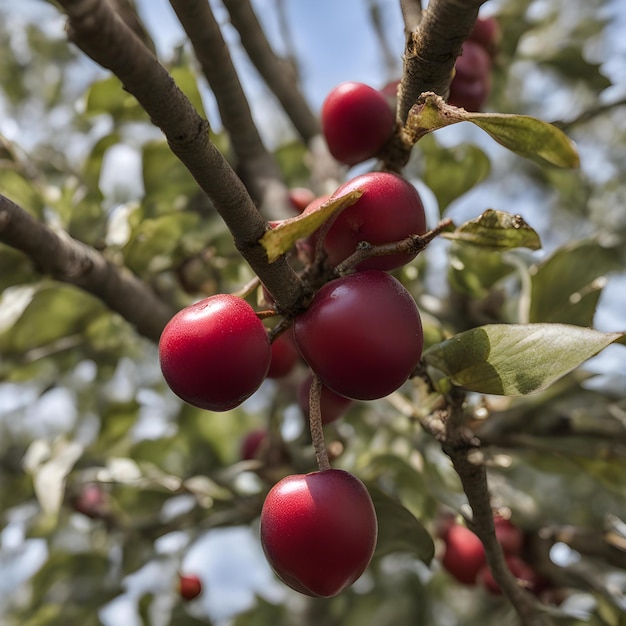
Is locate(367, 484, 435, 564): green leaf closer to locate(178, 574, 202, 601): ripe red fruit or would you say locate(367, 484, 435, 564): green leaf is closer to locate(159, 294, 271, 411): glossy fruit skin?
locate(159, 294, 271, 411): glossy fruit skin

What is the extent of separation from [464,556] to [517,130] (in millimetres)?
907

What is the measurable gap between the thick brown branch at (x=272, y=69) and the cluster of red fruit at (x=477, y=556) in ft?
2.66

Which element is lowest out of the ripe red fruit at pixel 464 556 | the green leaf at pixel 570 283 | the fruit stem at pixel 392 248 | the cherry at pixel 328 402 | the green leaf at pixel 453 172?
the ripe red fruit at pixel 464 556

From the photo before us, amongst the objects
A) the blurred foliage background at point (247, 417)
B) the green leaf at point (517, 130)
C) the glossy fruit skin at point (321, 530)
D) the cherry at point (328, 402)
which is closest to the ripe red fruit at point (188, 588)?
the blurred foliage background at point (247, 417)

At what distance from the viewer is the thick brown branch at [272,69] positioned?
113 cm

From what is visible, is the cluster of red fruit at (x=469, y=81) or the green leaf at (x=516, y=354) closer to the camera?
the green leaf at (x=516, y=354)

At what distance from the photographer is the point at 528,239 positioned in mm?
590

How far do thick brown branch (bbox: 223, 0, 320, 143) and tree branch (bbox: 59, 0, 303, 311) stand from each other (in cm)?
72

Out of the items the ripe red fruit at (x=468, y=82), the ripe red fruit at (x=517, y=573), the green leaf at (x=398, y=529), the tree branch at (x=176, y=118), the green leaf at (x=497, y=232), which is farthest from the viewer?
the ripe red fruit at (x=517, y=573)

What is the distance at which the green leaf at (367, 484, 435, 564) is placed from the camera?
0.71m

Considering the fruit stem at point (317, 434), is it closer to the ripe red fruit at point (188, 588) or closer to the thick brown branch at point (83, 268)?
the thick brown branch at point (83, 268)

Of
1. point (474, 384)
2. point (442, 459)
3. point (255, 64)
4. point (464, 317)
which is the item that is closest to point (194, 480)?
point (442, 459)

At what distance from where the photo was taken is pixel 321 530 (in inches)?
19.4

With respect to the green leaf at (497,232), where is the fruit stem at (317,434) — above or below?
below
